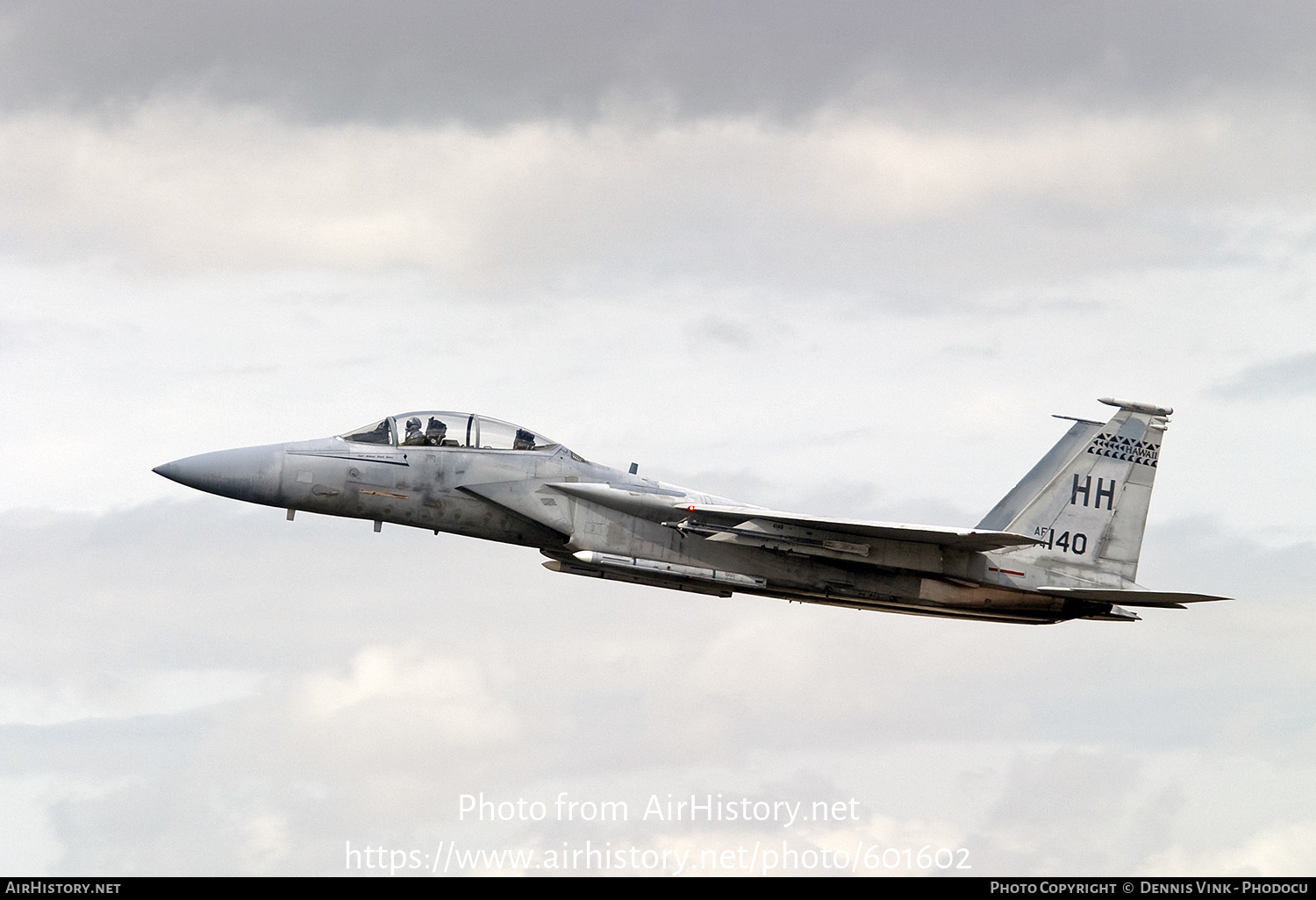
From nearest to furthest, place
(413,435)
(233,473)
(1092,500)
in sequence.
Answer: (233,473), (413,435), (1092,500)

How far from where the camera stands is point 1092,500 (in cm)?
3328

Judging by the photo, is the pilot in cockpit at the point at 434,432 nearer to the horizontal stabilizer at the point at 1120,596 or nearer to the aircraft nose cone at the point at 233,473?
the aircraft nose cone at the point at 233,473

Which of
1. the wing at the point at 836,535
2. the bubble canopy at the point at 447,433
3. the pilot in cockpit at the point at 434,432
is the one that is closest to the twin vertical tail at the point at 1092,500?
the wing at the point at 836,535

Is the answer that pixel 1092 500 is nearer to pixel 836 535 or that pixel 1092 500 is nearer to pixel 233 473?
pixel 836 535

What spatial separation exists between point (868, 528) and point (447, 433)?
7.70 meters

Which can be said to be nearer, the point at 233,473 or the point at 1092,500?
the point at 233,473

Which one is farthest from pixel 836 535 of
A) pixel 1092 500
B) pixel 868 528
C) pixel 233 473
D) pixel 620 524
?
pixel 233 473

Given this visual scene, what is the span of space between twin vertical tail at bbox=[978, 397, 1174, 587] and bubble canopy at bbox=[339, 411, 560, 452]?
9.57m

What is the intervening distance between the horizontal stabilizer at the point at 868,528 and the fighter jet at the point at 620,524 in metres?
0.04

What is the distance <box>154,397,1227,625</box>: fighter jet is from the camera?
2980 cm

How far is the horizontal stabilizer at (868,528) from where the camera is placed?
97.6 ft
